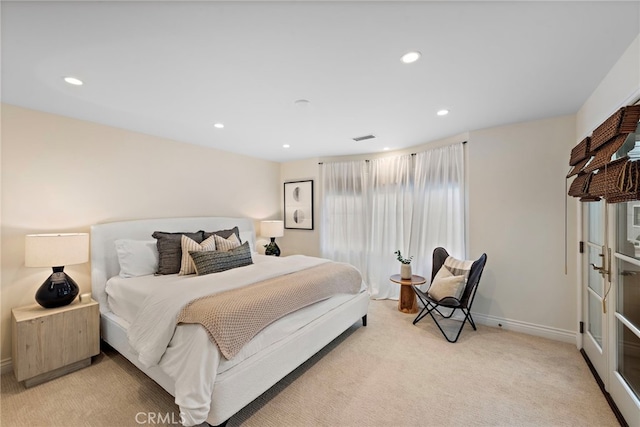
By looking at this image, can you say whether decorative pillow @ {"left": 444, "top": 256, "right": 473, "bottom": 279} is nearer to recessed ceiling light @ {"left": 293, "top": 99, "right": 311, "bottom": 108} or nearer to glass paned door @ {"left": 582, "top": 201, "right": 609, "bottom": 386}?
glass paned door @ {"left": 582, "top": 201, "right": 609, "bottom": 386}

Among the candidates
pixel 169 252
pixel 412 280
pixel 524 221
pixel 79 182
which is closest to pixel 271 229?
pixel 169 252

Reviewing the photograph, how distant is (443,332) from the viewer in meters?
2.91

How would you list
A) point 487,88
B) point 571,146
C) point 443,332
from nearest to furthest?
point 487,88, point 571,146, point 443,332

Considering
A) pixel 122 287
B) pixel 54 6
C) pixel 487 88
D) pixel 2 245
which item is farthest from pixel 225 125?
pixel 487 88

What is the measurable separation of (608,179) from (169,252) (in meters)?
3.70

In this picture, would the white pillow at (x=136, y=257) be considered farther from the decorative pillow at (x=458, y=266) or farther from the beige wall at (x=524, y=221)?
the beige wall at (x=524, y=221)

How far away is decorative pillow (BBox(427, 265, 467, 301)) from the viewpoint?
2859 mm

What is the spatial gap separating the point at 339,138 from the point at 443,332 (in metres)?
2.68

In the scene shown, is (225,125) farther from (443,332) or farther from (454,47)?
(443,332)

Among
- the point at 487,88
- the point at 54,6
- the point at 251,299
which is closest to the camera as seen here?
the point at 54,6

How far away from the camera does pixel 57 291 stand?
2.30m

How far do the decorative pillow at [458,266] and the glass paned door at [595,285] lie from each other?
→ 3.22 feet

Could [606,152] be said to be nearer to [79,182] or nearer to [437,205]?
[437,205]

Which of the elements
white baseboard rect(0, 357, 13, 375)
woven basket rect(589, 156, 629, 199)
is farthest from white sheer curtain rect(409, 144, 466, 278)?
white baseboard rect(0, 357, 13, 375)
